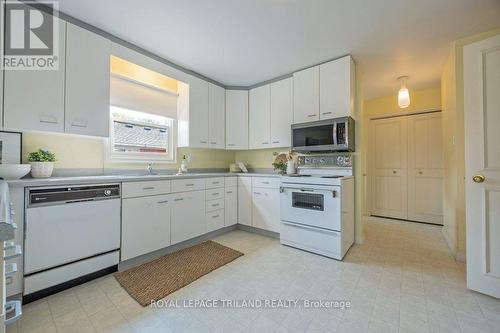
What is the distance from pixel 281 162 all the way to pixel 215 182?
1.11m

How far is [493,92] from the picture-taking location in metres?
1.61

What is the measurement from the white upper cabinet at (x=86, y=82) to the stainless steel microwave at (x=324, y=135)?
2283 millimetres

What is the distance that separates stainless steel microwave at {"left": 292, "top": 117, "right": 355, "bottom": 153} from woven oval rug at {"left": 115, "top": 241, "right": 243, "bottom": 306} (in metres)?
1.64

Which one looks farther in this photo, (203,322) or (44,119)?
(44,119)

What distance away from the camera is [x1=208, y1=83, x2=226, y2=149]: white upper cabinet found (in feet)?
10.8

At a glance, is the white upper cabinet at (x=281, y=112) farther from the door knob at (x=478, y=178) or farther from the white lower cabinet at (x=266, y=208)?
the door knob at (x=478, y=178)

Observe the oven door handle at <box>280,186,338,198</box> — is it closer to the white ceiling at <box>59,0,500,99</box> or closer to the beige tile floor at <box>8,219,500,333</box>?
the beige tile floor at <box>8,219,500,333</box>

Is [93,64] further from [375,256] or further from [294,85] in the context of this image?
[375,256]

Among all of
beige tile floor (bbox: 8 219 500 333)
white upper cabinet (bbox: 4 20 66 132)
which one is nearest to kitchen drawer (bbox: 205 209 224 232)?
beige tile floor (bbox: 8 219 500 333)

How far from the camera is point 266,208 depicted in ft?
9.85

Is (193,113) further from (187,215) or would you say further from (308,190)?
(308,190)

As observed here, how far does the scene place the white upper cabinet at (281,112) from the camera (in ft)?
10.2

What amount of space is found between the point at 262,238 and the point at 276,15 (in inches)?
104

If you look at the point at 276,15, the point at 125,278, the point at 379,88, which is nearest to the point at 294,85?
the point at 276,15
